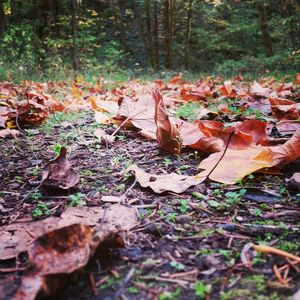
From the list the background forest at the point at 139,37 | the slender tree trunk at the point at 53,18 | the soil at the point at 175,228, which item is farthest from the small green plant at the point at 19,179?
the slender tree trunk at the point at 53,18

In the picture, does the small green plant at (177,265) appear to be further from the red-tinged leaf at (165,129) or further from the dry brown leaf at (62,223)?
the red-tinged leaf at (165,129)

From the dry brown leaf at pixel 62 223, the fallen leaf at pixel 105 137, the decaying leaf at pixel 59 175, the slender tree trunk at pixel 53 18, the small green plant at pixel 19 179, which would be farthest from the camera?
the slender tree trunk at pixel 53 18

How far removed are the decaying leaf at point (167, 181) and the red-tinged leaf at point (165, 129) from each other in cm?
36

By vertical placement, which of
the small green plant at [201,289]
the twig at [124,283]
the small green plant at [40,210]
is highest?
the small green plant at [201,289]

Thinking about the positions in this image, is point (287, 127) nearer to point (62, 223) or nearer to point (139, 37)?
point (62, 223)

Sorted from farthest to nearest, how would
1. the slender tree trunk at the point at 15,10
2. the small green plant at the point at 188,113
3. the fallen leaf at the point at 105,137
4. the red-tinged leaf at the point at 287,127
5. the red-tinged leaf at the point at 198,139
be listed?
the slender tree trunk at the point at 15,10 → the small green plant at the point at 188,113 → the fallen leaf at the point at 105,137 → the red-tinged leaf at the point at 287,127 → the red-tinged leaf at the point at 198,139

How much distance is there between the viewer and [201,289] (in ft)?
2.65

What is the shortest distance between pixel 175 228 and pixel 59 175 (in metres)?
0.58

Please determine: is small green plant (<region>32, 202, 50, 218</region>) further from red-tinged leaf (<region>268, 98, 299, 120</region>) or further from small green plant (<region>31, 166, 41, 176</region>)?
red-tinged leaf (<region>268, 98, 299, 120</region>)

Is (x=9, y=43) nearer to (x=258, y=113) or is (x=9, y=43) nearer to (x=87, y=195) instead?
(x=258, y=113)

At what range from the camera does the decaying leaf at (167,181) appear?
55.4 inches

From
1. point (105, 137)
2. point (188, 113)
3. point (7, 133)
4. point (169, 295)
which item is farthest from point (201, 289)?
point (188, 113)

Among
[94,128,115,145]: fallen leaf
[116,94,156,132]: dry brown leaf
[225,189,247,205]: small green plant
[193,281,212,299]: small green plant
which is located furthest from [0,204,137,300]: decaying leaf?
[116,94,156,132]: dry brown leaf

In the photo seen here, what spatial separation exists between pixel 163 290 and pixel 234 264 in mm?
190
